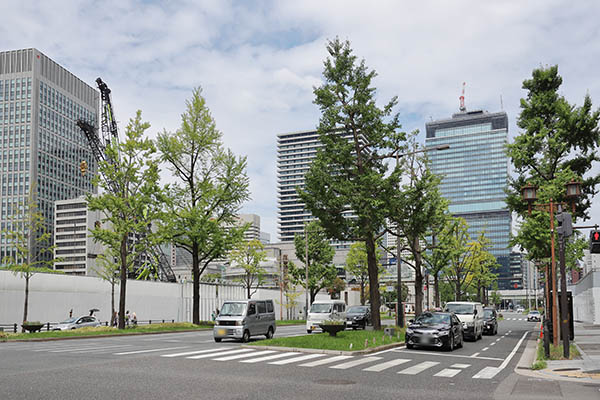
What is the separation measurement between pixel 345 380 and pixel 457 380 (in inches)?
113

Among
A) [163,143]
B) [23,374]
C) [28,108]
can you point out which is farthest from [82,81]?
[23,374]

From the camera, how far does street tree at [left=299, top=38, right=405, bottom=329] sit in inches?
1097

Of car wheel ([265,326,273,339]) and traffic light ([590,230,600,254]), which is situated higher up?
traffic light ([590,230,600,254])

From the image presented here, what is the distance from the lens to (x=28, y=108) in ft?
550

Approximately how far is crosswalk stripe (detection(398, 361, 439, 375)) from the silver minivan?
9.86 m

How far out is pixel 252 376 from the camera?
1299 cm

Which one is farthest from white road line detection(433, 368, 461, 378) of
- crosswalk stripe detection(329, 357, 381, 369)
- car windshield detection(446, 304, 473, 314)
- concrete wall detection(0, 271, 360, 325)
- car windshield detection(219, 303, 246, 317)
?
concrete wall detection(0, 271, 360, 325)

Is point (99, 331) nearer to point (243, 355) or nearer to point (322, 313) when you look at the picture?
point (322, 313)

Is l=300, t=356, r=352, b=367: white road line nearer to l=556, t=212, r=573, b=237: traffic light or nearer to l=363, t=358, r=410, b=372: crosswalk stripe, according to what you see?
l=363, t=358, r=410, b=372: crosswalk stripe

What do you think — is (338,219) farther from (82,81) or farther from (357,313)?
(82,81)

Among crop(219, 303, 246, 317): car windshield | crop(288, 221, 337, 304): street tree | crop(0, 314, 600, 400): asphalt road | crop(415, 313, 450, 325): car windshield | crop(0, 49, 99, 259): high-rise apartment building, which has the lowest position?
crop(0, 314, 600, 400): asphalt road

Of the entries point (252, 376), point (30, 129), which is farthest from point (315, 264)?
point (30, 129)

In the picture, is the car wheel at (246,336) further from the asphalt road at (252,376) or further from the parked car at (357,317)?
the parked car at (357,317)

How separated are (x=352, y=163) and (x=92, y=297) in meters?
32.6
